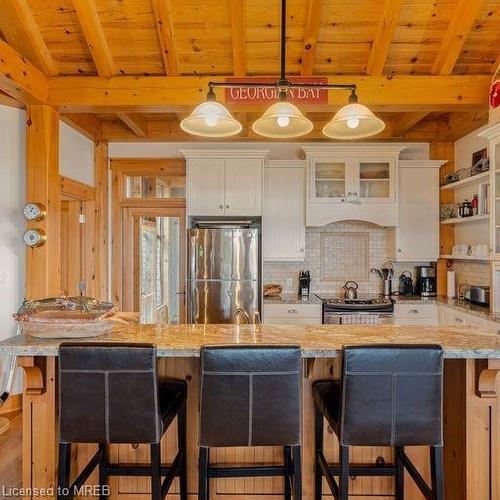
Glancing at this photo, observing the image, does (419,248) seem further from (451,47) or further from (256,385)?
(256,385)

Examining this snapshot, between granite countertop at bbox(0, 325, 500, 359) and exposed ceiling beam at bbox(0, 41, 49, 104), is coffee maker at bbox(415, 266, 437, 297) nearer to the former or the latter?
granite countertop at bbox(0, 325, 500, 359)

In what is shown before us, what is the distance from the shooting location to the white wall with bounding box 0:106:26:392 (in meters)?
3.37

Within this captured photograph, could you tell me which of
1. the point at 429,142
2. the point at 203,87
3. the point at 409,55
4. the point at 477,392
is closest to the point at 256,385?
the point at 477,392

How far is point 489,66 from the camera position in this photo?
314 centimetres

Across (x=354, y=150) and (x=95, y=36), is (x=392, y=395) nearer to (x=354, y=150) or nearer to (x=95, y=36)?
(x=95, y=36)

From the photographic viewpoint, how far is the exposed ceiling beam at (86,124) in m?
3.92

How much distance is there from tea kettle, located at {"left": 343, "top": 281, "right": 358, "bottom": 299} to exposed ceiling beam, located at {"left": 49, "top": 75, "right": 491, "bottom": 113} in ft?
7.00

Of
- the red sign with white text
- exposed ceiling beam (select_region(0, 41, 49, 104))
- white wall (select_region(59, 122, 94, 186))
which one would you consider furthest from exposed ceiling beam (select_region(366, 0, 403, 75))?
white wall (select_region(59, 122, 94, 186))


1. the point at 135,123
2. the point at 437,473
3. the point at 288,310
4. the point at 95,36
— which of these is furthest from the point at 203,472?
the point at 135,123

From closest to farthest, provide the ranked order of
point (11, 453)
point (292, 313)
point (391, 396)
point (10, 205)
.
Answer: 1. point (391, 396)
2. point (11, 453)
3. point (10, 205)
4. point (292, 313)

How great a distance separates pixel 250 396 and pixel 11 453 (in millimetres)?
2216

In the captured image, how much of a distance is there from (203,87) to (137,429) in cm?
267

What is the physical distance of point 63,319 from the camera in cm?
178

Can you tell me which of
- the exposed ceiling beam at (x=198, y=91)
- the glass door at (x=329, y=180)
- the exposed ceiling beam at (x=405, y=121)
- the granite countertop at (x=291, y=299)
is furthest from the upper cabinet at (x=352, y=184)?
the exposed ceiling beam at (x=198, y=91)
